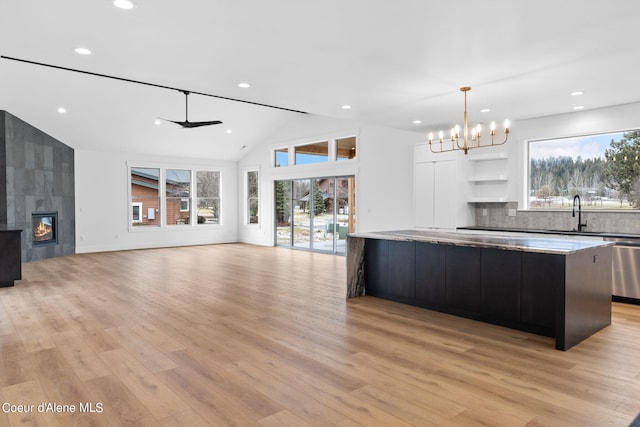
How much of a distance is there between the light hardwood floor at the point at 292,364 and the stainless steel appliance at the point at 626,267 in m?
0.23

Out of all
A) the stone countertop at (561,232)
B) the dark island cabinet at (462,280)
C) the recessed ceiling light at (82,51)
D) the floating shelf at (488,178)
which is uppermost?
the recessed ceiling light at (82,51)

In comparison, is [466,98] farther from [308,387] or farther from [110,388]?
[110,388]

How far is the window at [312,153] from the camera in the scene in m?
10.1

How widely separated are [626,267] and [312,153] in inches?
273

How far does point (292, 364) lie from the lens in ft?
10.5

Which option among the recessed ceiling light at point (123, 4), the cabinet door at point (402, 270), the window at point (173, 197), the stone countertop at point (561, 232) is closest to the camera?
the recessed ceiling light at point (123, 4)

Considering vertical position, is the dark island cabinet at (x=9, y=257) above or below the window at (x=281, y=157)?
below

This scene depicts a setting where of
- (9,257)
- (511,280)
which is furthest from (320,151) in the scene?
(511,280)

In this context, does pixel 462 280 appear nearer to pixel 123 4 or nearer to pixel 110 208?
pixel 123 4

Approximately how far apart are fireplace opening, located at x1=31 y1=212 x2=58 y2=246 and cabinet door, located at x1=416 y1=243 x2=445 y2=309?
8241 millimetres

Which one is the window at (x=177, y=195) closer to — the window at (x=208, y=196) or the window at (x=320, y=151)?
the window at (x=208, y=196)

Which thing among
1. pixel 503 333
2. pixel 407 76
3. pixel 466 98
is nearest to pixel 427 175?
pixel 466 98

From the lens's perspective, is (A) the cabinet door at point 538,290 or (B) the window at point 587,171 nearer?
(A) the cabinet door at point 538,290

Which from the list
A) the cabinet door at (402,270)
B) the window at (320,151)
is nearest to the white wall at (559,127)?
the cabinet door at (402,270)
